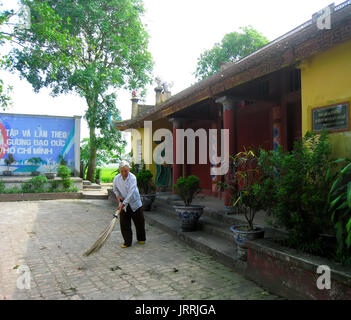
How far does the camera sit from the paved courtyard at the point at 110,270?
11.5 feet

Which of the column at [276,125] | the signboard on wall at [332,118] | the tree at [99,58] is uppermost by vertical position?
the tree at [99,58]

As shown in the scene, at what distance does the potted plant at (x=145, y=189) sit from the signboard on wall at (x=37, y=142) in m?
7.64

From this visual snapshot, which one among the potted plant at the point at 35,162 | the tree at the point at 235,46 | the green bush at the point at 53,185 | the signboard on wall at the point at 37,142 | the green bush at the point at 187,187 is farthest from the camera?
the tree at the point at 235,46

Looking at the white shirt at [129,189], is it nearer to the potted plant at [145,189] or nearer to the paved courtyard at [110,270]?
the paved courtyard at [110,270]

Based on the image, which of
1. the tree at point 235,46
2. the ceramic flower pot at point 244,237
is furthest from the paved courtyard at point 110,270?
the tree at point 235,46

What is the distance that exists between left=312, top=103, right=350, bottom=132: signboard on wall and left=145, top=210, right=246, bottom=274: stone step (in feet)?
6.92

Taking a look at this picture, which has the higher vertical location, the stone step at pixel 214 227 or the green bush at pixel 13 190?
the green bush at pixel 13 190

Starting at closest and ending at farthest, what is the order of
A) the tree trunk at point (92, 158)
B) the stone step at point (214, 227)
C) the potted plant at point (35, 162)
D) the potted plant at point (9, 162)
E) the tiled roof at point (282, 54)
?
the tiled roof at point (282, 54) → the stone step at point (214, 227) → the potted plant at point (9, 162) → the potted plant at point (35, 162) → the tree trunk at point (92, 158)

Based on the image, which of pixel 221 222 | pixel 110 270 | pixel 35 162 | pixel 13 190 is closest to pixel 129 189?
pixel 110 270

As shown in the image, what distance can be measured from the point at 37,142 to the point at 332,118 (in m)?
13.9

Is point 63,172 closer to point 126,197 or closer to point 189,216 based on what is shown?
point 126,197

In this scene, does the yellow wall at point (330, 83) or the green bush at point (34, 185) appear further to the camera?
the green bush at point (34, 185)

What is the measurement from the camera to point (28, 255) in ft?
16.8
